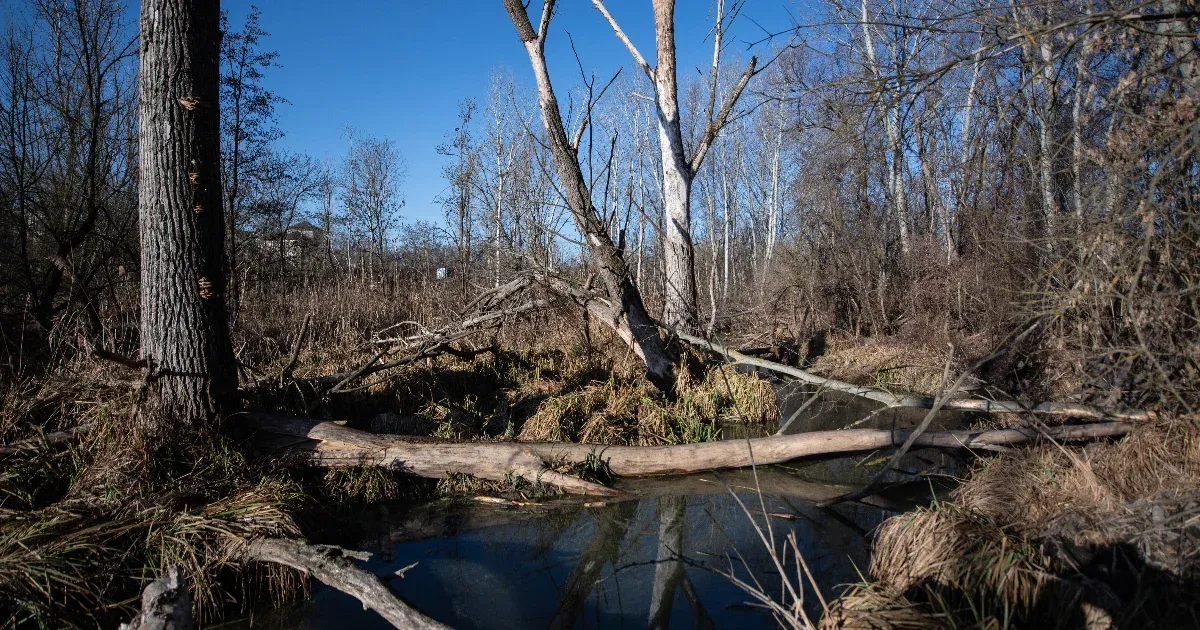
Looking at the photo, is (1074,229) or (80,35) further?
(80,35)

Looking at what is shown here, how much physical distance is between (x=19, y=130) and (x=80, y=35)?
5.07ft

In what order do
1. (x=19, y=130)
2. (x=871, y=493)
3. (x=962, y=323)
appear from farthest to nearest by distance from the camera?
(x=962, y=323), (x=19, y=130), (x=871, y=493)

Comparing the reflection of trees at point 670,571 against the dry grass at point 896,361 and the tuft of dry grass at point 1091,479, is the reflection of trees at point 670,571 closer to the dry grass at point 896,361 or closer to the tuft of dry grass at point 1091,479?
the tuft of dry grass at point 1091,479

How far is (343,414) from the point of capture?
809 centimetres

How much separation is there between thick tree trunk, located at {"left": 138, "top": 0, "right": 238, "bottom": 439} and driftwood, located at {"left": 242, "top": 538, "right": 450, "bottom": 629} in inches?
68.6

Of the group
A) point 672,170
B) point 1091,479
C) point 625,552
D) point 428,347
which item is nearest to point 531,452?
point 625,552

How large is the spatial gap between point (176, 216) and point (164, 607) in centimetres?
349

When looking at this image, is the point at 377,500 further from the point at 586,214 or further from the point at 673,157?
the point at 673,157

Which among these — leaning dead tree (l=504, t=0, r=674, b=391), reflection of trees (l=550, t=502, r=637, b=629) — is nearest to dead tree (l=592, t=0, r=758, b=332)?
leaning dead tree (l=504, t=0, r=674, b=391)

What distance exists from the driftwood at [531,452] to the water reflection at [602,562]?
389 mm

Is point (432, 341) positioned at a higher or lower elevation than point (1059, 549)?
higher

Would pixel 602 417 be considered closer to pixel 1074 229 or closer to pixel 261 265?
pixel 1074 229

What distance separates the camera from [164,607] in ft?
10.0

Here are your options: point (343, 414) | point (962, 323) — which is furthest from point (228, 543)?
point (962, 323)
